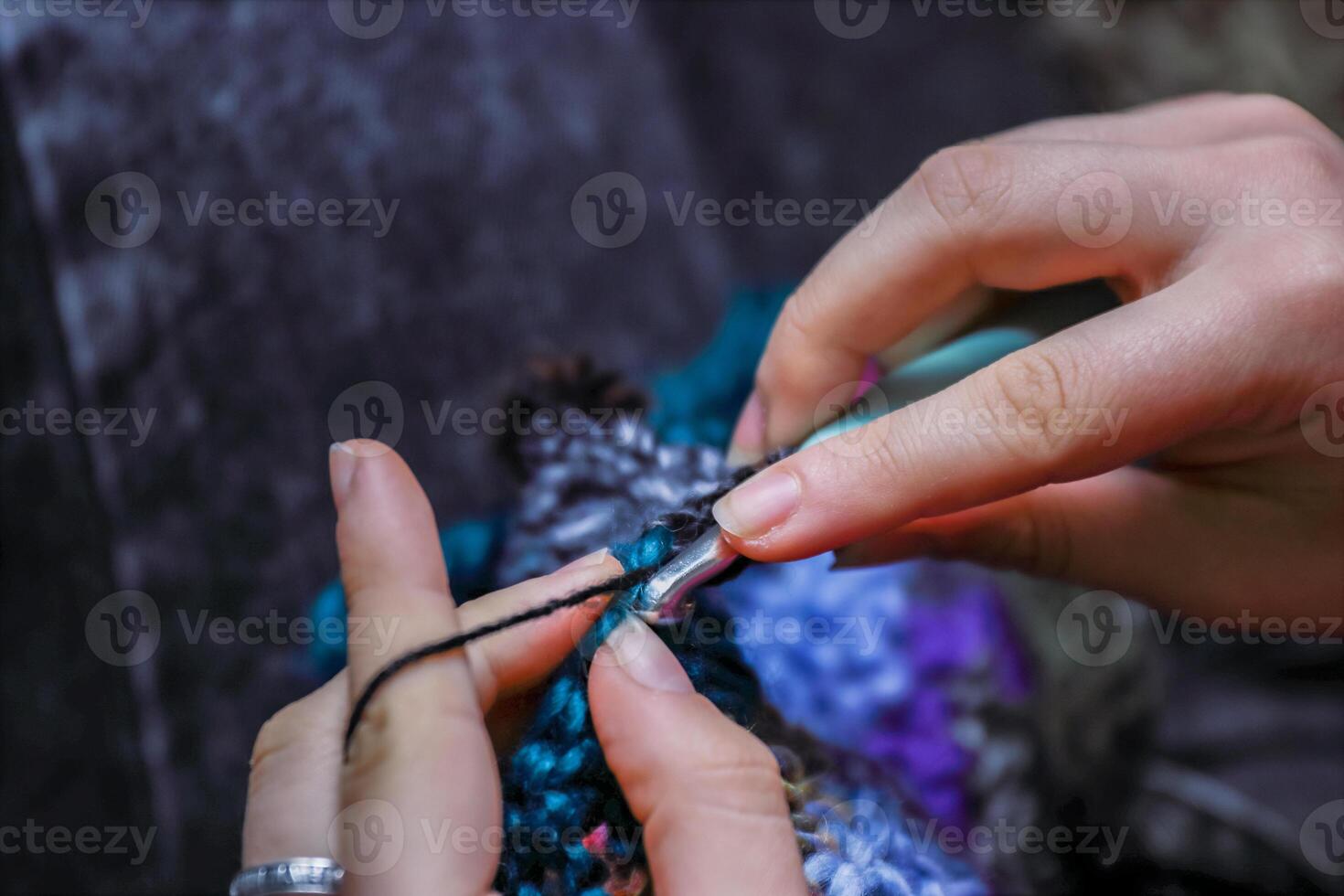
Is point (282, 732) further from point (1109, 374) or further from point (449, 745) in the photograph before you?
point (1109, 374)

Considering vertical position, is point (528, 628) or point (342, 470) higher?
point (342, 470)

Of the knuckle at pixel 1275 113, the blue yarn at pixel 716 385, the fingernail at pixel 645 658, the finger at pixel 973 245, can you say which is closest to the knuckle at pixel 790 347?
the finger at pixel 973 245

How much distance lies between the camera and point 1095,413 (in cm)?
51

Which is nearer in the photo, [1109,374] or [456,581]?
[1109,374]

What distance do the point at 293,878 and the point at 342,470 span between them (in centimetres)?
21

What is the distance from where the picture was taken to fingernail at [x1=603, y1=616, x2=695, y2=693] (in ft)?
1.59

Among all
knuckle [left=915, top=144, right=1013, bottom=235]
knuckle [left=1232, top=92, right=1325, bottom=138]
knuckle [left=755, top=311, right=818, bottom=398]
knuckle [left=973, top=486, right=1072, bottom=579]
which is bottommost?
knuckle [left=973, top=486, right=1072, bottom=579]

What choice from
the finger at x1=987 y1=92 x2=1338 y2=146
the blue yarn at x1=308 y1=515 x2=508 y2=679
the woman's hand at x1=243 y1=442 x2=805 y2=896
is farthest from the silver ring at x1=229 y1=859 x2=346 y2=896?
the finger at x1=987 y1=92 x2=1338 y2=146

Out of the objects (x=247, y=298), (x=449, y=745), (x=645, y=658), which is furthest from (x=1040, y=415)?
(x=247, y=298)

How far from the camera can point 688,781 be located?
1.47 feet

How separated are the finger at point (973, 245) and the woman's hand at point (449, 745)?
8.4 inches

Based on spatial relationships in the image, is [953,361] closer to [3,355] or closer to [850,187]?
[850,187]

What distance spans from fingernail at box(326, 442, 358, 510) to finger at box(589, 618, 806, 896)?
17 cm

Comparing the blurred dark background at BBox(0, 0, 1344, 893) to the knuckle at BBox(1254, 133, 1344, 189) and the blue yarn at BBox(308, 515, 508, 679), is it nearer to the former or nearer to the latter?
the blue yarn at BBox(308, 515, 508, 679)
